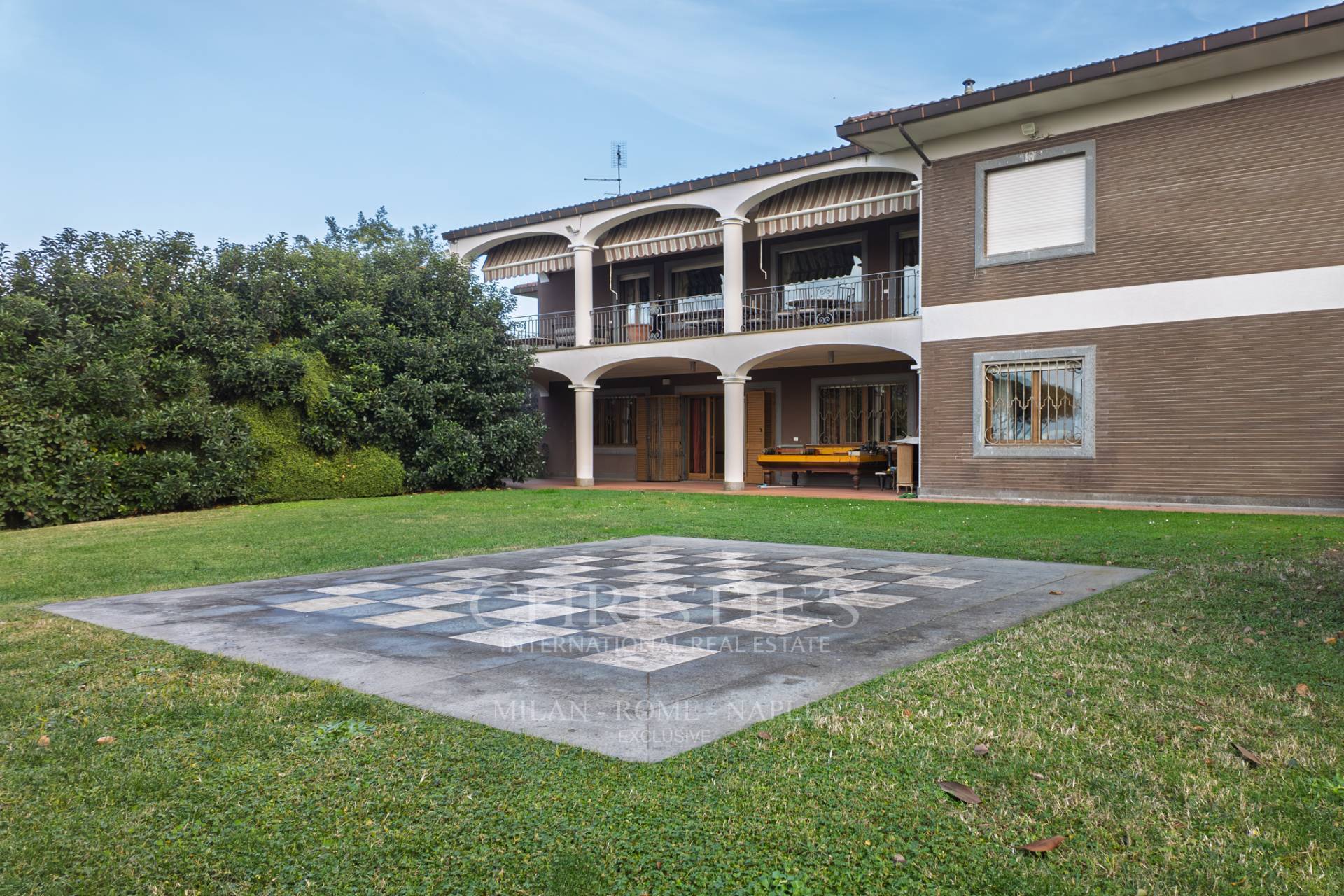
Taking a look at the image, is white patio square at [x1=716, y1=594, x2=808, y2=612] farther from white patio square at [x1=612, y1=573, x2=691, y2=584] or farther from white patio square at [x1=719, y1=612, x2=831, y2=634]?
white patio square at [x1=612, y1=573, x2=691, y2=584]

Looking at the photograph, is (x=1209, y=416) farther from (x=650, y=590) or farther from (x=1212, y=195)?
(x=650, y=590)

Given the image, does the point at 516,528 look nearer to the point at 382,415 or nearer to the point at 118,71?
the point at 382,415

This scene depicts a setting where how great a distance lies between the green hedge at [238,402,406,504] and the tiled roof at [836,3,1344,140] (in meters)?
9.88

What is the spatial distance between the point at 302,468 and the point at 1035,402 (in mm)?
12095

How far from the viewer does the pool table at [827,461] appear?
16.1m

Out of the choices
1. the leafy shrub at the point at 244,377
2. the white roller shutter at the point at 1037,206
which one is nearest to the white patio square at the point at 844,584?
the white roller shutter at the point at 1037,206

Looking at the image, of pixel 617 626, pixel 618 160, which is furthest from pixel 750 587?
pixel 618 160

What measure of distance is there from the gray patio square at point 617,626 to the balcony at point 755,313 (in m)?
9.61

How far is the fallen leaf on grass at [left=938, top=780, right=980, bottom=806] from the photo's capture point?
7.23 feet

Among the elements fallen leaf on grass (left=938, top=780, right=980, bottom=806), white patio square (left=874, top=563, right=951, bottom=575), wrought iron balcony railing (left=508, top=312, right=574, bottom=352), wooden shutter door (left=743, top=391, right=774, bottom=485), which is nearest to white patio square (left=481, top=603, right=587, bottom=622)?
white patio square (left=874, top=563, right=951, bottom=575)

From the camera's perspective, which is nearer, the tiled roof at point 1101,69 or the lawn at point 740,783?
the lawn at point 740,783

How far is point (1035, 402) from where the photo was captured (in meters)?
13.0

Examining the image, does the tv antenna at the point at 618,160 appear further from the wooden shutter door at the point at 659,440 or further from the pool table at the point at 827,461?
the pool table at the point at 827,461

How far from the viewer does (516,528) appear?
9.41m
